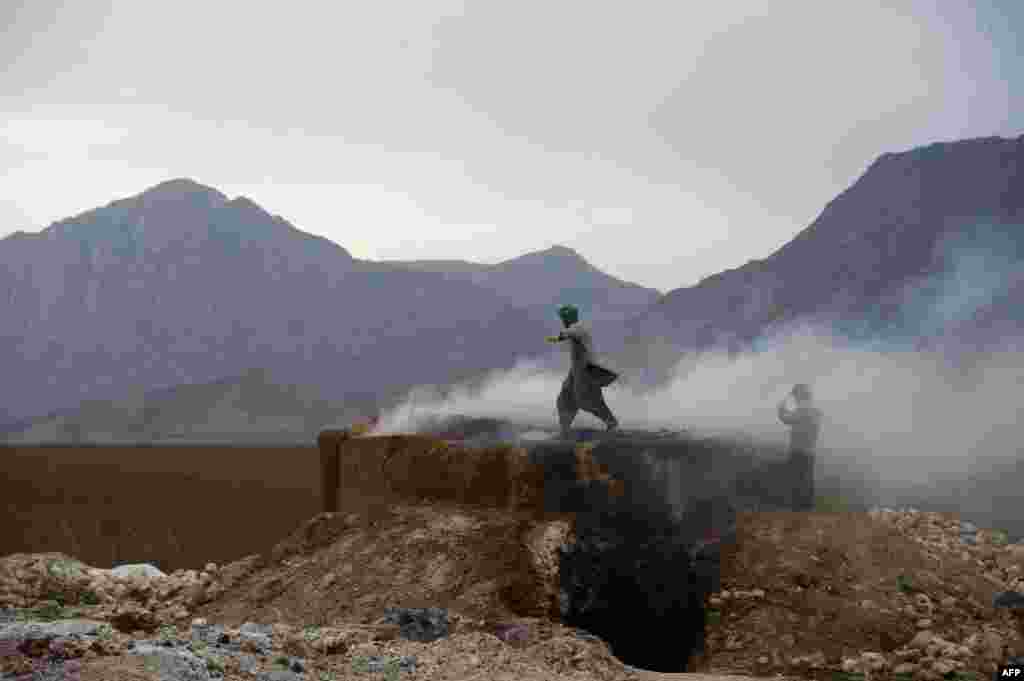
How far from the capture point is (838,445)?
22688mm

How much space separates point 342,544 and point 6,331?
103 meters

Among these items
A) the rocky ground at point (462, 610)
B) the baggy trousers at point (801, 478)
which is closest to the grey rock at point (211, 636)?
the rocky ground at point (462, 610)

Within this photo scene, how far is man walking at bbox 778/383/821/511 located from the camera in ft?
35.5

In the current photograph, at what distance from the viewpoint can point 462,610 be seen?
7.48m

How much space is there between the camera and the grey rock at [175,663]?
471 centimetres

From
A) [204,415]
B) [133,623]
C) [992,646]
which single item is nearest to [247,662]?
[133,623]

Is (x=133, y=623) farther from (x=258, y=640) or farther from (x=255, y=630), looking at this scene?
(x=258, y=640)

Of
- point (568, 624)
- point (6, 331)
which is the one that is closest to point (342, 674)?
point (568, 624)

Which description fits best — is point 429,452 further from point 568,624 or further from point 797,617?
point 797,617

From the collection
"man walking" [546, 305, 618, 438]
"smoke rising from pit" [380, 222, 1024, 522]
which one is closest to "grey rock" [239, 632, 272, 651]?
"man walking" [546, 305, 618, 438]

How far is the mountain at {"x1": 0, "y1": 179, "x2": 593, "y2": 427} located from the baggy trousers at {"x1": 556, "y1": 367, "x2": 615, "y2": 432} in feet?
263

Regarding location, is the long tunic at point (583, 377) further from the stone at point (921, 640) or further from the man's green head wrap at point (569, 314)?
the stone at point (921, 640)

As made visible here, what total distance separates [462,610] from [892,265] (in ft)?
188

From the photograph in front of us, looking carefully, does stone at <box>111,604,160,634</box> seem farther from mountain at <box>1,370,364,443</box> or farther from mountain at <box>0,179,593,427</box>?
mountain at <box>0,179,593,427</box>
